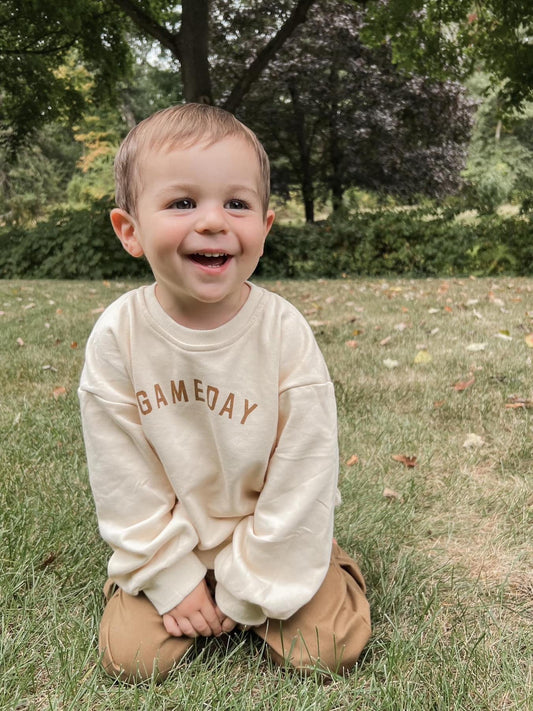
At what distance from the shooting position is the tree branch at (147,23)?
26.9ft

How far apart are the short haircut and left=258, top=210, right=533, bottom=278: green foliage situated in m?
9.58

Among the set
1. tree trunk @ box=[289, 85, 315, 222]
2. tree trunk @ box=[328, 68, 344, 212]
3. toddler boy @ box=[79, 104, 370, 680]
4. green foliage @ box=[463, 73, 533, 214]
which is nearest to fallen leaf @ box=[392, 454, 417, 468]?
toddler boy @ box=[79, 104, 370, 680]

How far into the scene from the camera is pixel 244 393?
54.6 inches

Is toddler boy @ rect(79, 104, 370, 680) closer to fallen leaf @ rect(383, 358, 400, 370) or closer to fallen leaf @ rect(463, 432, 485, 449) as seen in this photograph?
fallen leaf @ rect(463, 432, 485, 449)

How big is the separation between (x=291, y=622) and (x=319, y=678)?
0.44ft

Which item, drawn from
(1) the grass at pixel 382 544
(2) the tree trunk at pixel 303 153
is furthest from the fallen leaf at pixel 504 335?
(2) the tree trunk at pixel 303 153

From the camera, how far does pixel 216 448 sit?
1.44m

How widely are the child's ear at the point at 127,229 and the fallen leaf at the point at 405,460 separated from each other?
1522mm

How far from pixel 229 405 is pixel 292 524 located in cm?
31

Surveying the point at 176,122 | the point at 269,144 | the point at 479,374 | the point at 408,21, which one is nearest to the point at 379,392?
the point at 479,374

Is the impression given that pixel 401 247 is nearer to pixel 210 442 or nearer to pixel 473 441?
pixel 473 441

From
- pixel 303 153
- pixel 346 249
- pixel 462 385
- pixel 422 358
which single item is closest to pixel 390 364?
pixel 422 358

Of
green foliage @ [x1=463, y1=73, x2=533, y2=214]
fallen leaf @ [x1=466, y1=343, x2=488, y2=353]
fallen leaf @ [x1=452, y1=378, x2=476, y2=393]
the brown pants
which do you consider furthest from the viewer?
green foliage @ [x1=463, y1=73, x2=533, y2=214]

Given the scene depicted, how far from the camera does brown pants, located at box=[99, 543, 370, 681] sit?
1.34 metres
